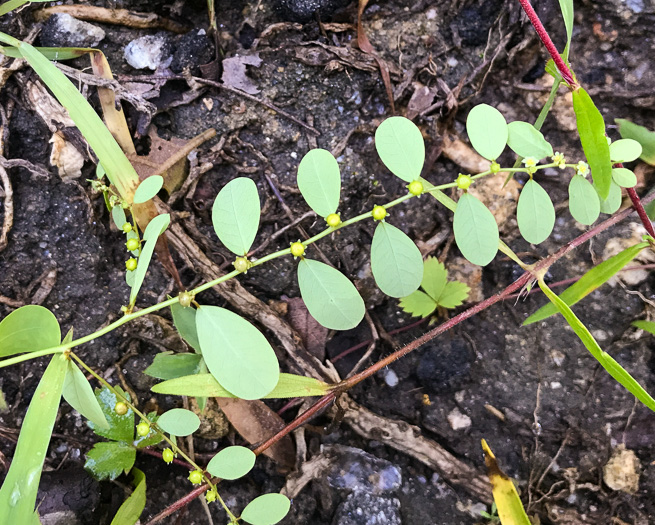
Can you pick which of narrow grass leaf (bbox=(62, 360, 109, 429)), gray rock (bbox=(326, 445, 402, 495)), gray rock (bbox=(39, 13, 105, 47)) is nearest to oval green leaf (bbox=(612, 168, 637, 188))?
gray rock (bbox=(326, 445, 402, 495))

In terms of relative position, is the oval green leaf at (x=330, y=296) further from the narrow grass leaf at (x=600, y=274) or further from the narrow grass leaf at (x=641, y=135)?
the narrow grass leaf at (x=641, y=135)

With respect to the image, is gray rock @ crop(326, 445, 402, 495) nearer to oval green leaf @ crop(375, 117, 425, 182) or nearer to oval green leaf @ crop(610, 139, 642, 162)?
oval green leaf @ crop(375, 117, 425, 182)

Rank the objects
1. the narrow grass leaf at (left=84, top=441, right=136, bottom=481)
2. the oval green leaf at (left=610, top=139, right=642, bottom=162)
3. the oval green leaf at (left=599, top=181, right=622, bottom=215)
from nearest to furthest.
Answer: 1. the oval green leaf at (left=610, top=139, right=642, bottom=162)
2. the oval green leaf at (left=599, top=181, right=622, bottom=215)
3. the narrow grass leaf at (left=84, top=441, right=136, bottom=481)

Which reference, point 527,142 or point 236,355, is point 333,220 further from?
point 527,142

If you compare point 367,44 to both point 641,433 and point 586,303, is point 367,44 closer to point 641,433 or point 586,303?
point 586,303

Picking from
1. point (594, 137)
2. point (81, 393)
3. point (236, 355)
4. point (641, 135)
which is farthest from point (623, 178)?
point (81, 393)

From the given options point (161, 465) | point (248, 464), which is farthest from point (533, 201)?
point (161, 465)

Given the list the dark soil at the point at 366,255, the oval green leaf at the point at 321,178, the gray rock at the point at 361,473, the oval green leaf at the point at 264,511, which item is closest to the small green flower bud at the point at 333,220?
the oval green leaf at the point at 321,178
